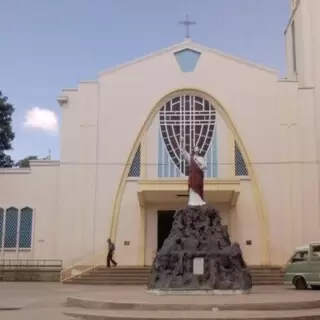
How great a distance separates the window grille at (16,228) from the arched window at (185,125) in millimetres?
6598

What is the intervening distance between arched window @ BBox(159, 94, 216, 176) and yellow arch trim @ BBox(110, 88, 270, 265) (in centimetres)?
27

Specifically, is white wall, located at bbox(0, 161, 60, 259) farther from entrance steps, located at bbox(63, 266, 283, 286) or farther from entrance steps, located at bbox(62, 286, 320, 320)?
entrance steps, located at bbox(62, 286, 320, 320)

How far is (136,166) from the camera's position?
24.4 m

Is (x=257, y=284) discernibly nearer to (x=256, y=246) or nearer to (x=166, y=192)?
(x=256, y=246)

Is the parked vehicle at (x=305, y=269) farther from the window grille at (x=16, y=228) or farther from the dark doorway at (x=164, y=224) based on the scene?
the window grille at (x=16, y=228)

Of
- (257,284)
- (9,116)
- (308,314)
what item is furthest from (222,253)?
(9,116)

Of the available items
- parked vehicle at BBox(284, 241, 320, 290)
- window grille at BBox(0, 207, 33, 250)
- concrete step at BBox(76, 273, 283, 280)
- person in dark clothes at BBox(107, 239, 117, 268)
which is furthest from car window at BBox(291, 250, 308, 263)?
window grille at BBox(0, 207, 33, 250)

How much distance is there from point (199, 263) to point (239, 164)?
11073 millimetres

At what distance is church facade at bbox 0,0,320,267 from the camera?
23.4 m

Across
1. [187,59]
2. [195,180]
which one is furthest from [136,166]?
[195,180]

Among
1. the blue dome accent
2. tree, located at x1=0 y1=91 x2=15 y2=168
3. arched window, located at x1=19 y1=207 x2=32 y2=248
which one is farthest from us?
tree, located at x1=0 y1=91 x2=15 y2=168

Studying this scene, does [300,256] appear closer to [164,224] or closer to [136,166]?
[164,224]

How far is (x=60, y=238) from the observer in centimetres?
2348

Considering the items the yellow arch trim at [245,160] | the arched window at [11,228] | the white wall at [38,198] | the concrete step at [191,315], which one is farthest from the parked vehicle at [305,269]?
the arched window at [11,228]
